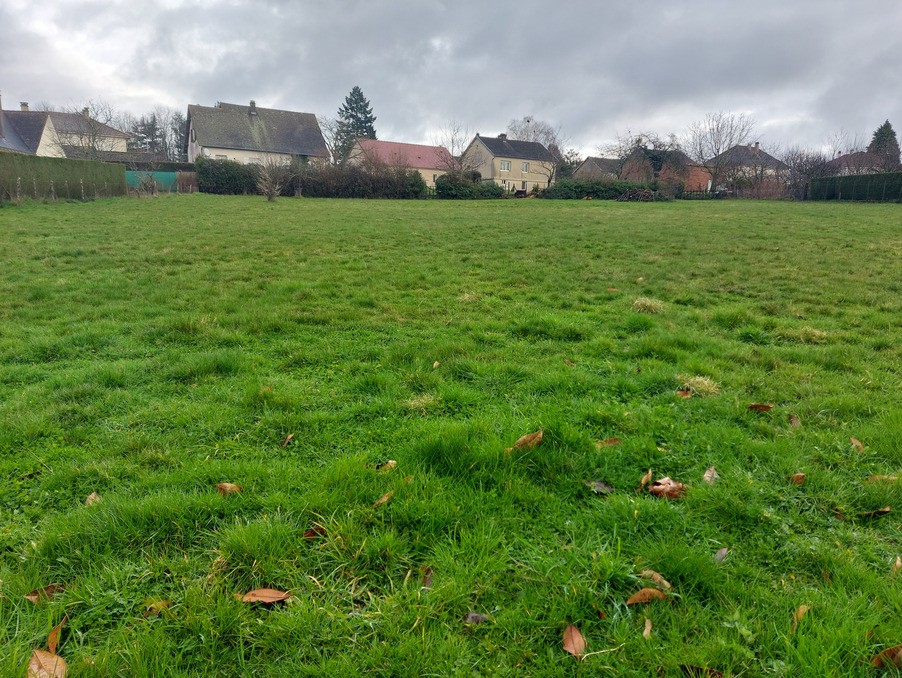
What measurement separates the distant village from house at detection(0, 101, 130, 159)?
11 cm

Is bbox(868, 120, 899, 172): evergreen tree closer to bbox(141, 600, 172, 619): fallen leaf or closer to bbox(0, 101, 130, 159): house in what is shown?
bbox(141, 600, 172, 619): fallen leaf

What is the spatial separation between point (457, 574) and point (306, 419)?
1.73m

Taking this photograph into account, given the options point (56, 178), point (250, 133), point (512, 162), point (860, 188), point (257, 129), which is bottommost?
point (56, 178)

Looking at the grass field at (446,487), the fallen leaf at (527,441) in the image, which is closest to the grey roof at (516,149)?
the grass field at (446,487)

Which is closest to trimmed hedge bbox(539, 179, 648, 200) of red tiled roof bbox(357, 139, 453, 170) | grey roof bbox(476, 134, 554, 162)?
grey roof bbox(476, 134, 554, 162)

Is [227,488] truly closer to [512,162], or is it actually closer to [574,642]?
[574,642]

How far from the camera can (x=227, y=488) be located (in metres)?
2.54

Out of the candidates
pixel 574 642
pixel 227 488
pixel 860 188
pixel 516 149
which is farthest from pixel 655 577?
pixel 516 149

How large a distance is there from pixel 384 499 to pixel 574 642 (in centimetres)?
111

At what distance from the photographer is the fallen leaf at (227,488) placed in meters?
2.51

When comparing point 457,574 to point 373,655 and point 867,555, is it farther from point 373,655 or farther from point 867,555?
point 867,555

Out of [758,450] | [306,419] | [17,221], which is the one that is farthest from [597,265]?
[17,221]

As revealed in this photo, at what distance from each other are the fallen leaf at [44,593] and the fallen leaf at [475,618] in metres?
1.67

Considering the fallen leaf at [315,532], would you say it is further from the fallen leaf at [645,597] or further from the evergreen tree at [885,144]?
the evergreen tree at [885,144]
